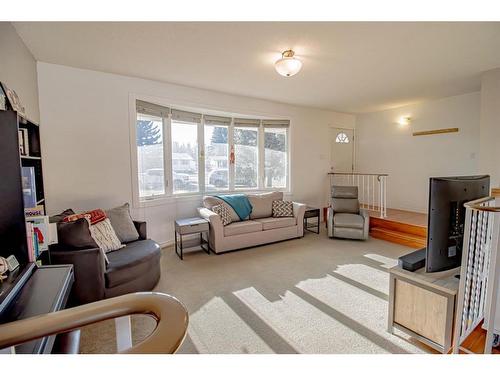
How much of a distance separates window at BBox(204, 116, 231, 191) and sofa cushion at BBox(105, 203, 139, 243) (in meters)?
1.81

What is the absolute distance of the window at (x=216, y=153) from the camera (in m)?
4.54

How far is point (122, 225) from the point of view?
282cm

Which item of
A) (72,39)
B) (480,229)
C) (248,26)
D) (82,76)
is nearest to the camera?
(480,229)

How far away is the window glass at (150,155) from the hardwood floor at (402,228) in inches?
155

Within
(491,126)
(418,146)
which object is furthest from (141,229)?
(418,146)

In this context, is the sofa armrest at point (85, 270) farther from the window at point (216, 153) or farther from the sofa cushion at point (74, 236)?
the window at point (216, 153)

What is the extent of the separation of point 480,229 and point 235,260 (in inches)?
102

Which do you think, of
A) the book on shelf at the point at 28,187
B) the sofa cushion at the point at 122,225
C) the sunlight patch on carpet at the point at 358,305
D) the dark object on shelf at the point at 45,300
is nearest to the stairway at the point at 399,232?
the sunlight patch on carpet at the point at 358,305

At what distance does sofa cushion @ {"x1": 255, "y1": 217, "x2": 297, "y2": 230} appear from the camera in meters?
3.98

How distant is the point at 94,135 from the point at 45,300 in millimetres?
2603

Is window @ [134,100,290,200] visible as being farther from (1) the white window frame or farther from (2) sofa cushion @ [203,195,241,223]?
(2) sofa cushion @ [203,195,241,223]

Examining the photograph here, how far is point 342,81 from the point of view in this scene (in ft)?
12.0
